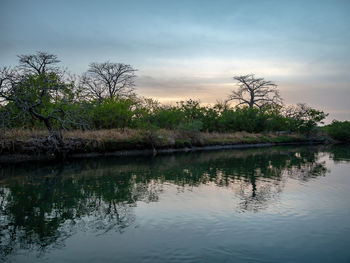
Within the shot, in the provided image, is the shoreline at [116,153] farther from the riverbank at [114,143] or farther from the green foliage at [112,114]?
the green foliage at [112,114]

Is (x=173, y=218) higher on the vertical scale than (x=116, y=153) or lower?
lower

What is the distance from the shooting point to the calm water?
7207 mm

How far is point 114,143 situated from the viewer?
29.6 metres

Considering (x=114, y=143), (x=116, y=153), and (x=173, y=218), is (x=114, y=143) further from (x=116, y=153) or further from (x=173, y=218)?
(x=173, y=218)

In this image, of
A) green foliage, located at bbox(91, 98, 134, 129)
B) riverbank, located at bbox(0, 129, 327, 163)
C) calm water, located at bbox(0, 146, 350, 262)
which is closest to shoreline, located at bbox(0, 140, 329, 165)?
riverbank, located at bbox(0, 129, 327, 163)

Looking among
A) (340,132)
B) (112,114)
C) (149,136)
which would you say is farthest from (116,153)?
(340,132)

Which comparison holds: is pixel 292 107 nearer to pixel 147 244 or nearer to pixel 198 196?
pixel 198 196

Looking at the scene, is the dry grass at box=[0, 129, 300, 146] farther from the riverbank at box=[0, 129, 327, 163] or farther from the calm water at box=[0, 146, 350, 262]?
the calm water at box=[0, 146, 350, 262]

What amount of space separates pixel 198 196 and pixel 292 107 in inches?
2020

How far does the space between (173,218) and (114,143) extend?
20.6 m

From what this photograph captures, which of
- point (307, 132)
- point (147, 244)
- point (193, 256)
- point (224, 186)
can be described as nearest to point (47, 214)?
point (147, 244)

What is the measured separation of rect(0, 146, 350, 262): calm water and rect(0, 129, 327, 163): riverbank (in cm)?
632

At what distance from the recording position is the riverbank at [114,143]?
23.6 meters

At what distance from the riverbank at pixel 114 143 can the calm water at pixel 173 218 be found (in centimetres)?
632
